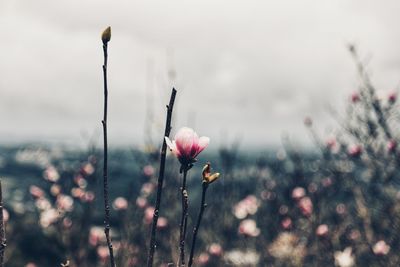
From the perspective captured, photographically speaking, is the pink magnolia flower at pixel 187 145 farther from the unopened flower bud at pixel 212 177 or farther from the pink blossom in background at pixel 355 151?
the pink blossom in background at pixel 355 151

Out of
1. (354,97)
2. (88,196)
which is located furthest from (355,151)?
(88,196)

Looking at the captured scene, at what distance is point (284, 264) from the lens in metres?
6.11

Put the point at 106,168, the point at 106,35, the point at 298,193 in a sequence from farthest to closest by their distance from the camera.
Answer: the point at 298,193 → the point at 106,35 → the point at 106,168

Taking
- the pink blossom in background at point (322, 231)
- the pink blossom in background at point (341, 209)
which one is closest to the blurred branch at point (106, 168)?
the pink blossom in background at point (322, 231)

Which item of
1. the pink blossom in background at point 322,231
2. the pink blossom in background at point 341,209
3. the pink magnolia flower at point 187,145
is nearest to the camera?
the pink magnolia flower at point 187,145

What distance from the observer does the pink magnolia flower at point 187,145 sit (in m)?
1.17

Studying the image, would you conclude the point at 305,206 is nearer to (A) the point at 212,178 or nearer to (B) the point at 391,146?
(B) the point at 391,146

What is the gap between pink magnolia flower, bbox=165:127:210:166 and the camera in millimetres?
1175

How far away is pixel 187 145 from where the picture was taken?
119 cm

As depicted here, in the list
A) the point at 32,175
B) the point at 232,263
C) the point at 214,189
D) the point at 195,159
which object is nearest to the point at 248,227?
the point at 214,189

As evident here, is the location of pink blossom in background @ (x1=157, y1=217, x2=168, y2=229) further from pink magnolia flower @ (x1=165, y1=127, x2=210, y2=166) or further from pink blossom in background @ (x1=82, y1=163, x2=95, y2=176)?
pink magnolia flower @ (x1=165, y1=127, x2=210, y2=166)

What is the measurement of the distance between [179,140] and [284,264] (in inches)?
214

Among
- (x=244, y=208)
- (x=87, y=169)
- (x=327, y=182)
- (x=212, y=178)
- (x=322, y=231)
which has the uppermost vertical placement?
(x=212, y=178)

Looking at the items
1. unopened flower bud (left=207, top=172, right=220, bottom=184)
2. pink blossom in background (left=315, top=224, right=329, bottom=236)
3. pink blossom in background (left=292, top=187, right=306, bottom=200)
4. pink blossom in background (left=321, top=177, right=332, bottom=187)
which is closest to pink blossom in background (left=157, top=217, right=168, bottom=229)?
pink blossom in background (left=315, top=224, right=329, bottom=236)
